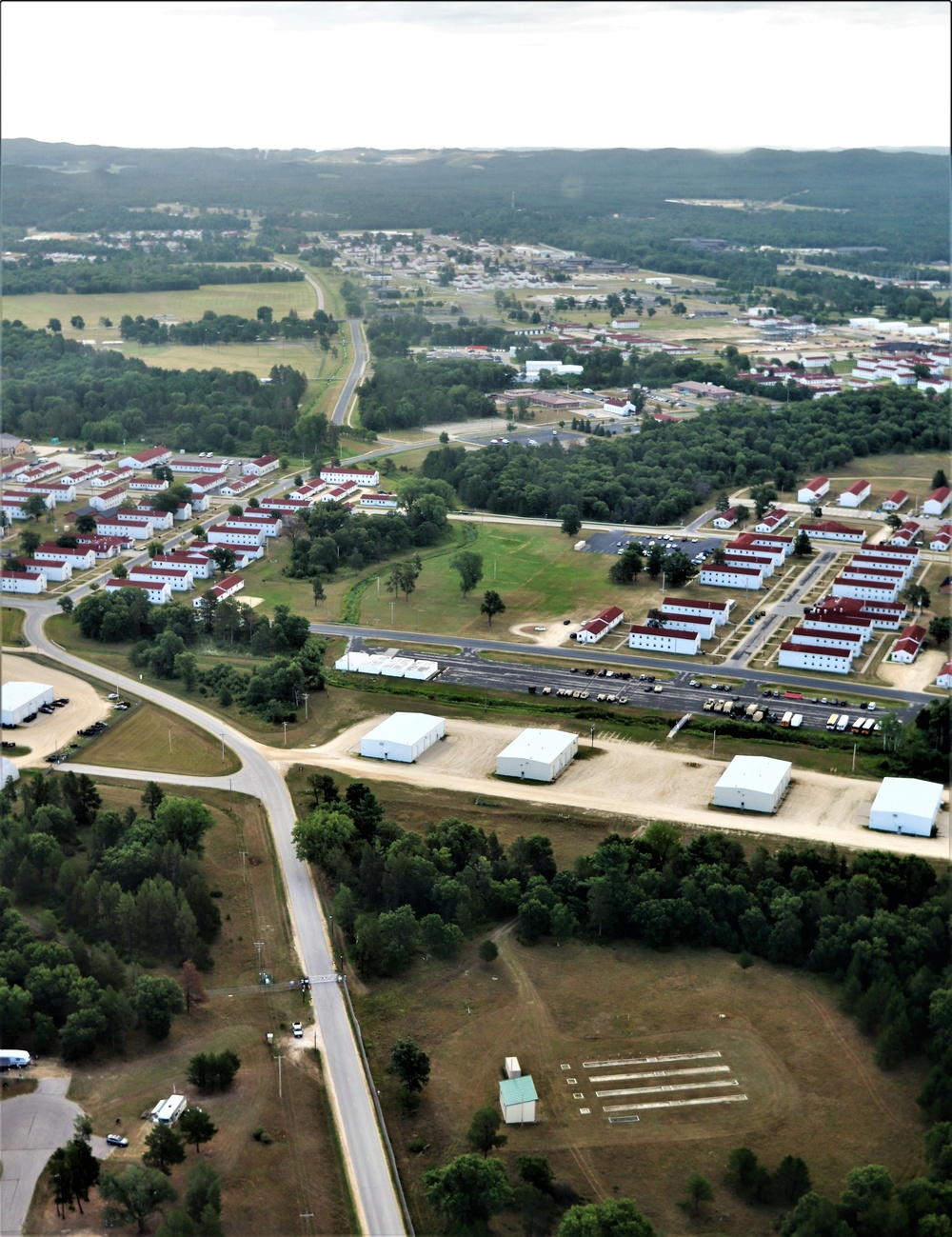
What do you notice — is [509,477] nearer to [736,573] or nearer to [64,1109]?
[736,573]

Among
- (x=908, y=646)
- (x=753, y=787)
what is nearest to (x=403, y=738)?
(x=753, y=787)

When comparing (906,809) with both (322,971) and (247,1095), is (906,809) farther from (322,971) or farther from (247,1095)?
(247,1095)

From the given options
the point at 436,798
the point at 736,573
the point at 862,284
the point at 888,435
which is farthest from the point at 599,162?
the point at 436,798

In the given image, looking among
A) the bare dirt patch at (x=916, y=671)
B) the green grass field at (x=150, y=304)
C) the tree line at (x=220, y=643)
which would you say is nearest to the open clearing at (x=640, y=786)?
the tree line at (x=220, y=643)

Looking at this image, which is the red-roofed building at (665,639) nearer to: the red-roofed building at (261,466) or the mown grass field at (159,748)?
the mown grass field at (159,748)

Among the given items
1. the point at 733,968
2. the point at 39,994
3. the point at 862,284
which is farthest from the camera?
the point at 862,284

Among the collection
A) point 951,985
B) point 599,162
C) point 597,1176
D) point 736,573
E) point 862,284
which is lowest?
point 597,1176

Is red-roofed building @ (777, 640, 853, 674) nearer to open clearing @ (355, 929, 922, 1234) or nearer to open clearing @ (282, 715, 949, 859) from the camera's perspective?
open clearing @ (282, 715, 949, 859)
